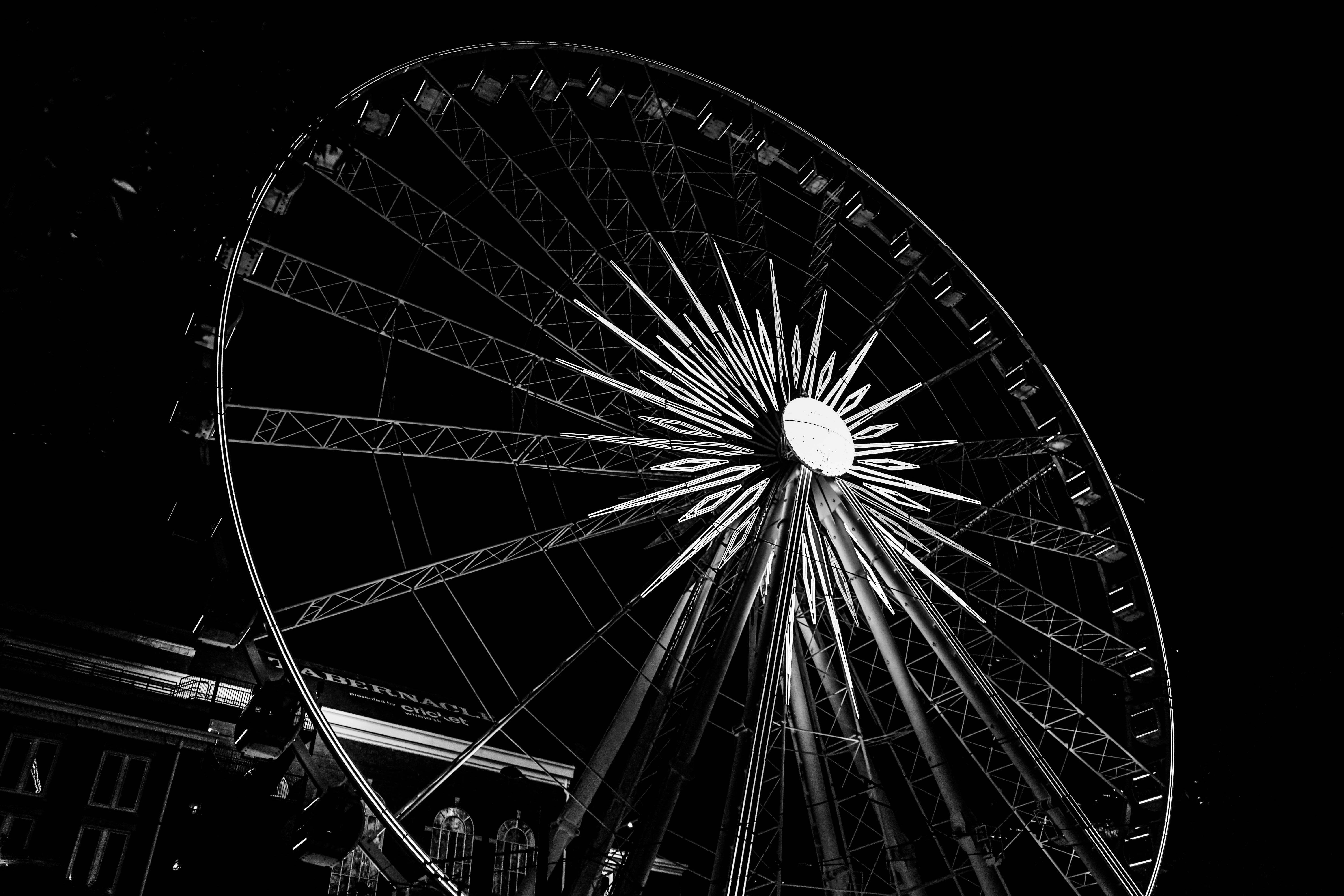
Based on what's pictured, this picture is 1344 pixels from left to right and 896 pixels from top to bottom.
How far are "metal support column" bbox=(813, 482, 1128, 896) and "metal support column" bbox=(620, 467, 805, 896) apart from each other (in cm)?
95

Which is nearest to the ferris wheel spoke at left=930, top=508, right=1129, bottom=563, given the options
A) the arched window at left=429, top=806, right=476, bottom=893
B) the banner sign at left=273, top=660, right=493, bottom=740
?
the banner sign at left=273, top=660, right=493, bottom=740

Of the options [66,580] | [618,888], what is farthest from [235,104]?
[66,580]

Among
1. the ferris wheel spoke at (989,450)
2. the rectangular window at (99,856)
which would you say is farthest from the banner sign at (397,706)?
the ferris wheel spoke at (989,450)

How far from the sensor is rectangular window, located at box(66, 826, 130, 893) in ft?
76.7

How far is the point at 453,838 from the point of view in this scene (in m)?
31.8

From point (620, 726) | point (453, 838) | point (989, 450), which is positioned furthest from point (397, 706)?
point (989, 450)

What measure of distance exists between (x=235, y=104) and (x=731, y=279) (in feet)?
32.8

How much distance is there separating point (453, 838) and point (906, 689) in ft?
60.0

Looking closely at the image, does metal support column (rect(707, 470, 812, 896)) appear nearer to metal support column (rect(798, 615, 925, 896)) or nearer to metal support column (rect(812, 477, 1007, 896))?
metal support column (rect(812, 477, 1007, 896))

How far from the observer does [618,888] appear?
579 inches

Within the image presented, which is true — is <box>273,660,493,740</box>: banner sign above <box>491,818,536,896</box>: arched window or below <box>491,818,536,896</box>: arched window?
above

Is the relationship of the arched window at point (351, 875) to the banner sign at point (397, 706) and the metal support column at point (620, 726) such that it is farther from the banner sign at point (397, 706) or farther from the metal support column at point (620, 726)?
the metal support column at point (620, 726)

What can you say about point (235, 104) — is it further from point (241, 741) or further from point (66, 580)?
point (66, 580)

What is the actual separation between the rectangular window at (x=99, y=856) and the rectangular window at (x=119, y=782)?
2.37 ft
